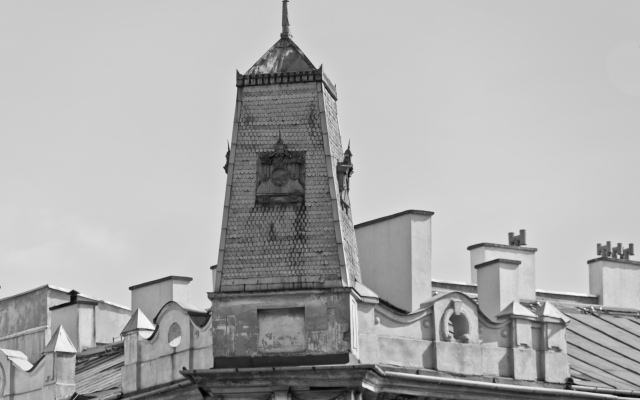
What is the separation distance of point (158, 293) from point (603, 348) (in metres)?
13.8

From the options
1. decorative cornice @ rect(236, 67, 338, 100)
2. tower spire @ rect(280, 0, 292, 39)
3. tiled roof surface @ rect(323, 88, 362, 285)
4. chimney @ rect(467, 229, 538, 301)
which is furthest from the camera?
chimney @ rect(467, 229, 538, 301)

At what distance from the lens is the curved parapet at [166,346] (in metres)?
63.5

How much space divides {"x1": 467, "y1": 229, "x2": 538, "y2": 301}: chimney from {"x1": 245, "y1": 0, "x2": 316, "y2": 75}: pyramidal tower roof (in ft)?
40.3

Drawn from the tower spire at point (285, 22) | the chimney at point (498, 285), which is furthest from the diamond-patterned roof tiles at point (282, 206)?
the chimney at point (498, 285)

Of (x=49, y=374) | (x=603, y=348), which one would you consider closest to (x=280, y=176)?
(x=49, y=374)

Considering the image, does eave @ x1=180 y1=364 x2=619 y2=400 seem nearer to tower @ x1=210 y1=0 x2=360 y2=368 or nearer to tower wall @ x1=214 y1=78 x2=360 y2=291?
tower @ x1=210 y1=0 x2=360 y2=368

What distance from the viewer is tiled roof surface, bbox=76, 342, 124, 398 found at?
7169cm

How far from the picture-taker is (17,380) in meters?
73.2

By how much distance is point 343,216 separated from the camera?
62406 millimetres

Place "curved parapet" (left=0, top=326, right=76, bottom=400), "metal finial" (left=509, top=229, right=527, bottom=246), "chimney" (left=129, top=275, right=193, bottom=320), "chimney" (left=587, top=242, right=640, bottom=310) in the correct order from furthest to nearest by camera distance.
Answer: "metal finial" (left=509, top=229, right=527, bottom=246) → "chimney" (left=587, top=242, right=640, bottom=310) → "chimney" (left=129, top=275, right=193, bottom=320) → "curved parapet" (left=0, top=326, right=76, bottom=400)

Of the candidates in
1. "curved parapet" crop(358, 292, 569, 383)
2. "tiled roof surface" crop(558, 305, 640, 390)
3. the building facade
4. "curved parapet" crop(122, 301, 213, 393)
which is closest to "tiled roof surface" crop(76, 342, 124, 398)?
the building facade

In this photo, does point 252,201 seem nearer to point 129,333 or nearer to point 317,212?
point 317,212

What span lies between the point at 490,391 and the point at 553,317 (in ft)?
11.4

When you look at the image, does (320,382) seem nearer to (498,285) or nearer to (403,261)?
(403,261)
